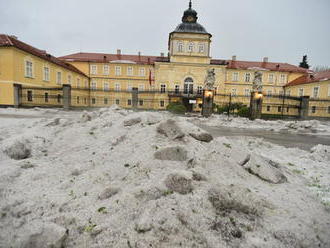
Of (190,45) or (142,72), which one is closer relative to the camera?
(190,45)

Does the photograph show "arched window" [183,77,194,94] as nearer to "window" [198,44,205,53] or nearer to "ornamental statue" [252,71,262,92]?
"window" [198,44,205,53]

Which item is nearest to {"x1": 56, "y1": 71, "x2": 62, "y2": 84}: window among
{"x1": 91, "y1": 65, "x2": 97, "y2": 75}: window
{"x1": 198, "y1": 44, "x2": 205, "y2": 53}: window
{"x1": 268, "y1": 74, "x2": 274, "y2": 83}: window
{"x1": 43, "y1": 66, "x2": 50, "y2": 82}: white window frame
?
{"x1": 43, "y1": 66, "x2": 50, "y2": 82}: white window frame

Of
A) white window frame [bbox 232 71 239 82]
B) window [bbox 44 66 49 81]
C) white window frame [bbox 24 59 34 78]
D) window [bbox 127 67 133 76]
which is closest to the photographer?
white window frame [bbox 24 59 34 78]

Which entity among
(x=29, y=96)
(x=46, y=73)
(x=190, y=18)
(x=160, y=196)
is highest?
(x=190, y=18)

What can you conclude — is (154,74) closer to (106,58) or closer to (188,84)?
(188,84)

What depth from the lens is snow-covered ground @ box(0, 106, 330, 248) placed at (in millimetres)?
1507

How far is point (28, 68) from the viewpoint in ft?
64.3

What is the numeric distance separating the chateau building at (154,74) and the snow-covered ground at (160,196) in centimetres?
1651

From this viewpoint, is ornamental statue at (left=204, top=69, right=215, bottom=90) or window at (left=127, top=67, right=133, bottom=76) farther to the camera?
window at (left=127, top=67, right=133, bottom=76)

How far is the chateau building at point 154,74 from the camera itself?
19000 mm

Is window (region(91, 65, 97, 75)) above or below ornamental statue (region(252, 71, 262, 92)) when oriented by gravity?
above

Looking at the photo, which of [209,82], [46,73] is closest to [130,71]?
[46,73]

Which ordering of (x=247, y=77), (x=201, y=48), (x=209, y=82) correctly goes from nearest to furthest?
1. (x=209, y=82)
2. (x=201, y=48)
3. (x=247, y=77)

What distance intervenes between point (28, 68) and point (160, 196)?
2465cm
